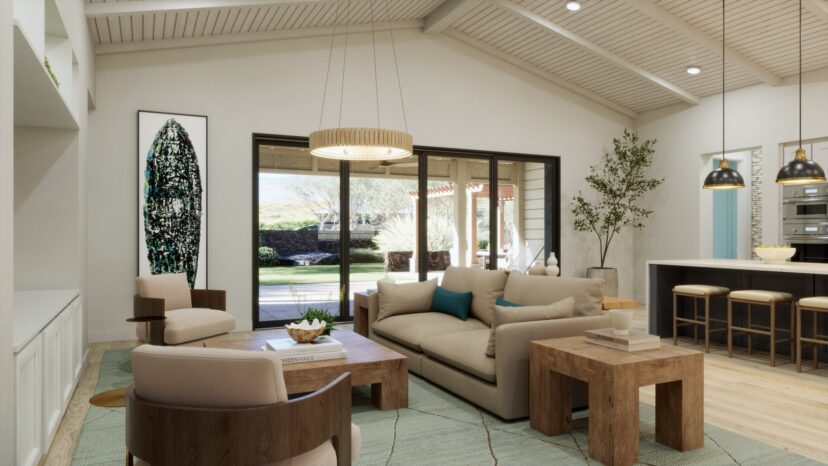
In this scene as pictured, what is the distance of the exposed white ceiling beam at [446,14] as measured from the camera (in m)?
6.62

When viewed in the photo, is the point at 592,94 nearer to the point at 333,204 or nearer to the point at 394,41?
the point at 394,41

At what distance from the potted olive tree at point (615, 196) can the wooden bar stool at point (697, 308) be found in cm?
220

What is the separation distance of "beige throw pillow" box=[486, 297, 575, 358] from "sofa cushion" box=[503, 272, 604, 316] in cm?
19

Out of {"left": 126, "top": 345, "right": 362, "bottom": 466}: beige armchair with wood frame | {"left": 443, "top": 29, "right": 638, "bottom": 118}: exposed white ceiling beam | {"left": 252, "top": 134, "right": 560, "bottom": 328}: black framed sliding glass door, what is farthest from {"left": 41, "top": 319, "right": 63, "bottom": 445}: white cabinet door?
{"left": 443, "top": 29, "right": 638, "bottom": 118}: exposed white ceiling beam

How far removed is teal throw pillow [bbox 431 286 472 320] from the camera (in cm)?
481

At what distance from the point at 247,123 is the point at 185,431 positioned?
529 cm

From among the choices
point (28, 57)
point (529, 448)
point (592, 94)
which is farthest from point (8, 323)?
point (592, 94)

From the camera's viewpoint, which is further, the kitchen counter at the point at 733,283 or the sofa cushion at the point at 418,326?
the kitchen counter at the point at 733,283

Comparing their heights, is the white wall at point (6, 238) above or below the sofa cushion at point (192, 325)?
above

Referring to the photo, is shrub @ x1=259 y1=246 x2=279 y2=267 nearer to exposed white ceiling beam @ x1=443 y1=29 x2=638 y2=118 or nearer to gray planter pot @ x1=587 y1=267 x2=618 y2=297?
exposed white ceiling beam @ x1=443 y1=29 x2=638 y2=118

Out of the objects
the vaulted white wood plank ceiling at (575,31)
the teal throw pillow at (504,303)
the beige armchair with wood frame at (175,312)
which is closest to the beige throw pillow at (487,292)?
the teal throw pillow at (504,303)

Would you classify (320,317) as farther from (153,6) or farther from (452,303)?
(153,6)

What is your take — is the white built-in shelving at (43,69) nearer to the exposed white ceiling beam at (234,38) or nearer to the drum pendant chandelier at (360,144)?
the drum pendant chandelier at (360,144)

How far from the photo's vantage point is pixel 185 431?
1657 mm
